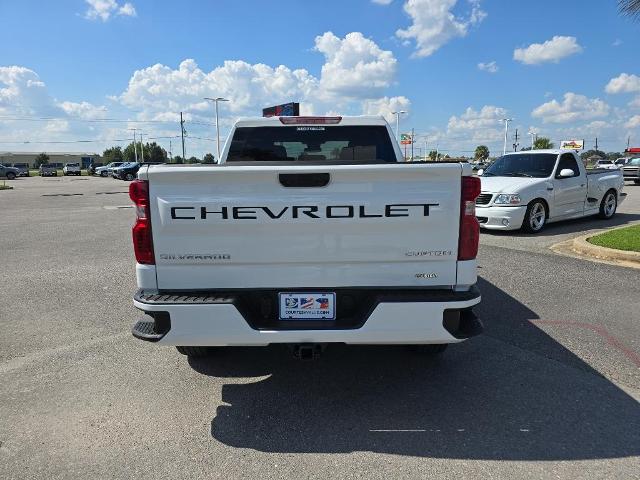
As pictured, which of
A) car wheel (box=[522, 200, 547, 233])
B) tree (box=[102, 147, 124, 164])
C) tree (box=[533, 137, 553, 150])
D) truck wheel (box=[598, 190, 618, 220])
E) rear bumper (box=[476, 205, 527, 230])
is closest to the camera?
rear bumper (box=[476, 205, 527, 230])

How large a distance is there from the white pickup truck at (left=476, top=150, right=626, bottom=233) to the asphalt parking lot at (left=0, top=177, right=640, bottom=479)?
4.57 m

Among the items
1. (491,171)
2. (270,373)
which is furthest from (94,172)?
(270,373)

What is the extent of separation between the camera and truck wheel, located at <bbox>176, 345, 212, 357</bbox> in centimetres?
383

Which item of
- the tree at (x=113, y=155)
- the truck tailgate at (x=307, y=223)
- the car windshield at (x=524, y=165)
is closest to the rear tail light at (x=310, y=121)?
the truck tailgate at (x=307, y=223)

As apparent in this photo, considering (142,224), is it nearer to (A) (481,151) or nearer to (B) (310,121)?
(B) (310,121)

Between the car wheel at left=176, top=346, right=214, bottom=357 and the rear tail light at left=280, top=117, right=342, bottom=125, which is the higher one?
the rear tail light at left=280, top=117, right=342, bottom=125

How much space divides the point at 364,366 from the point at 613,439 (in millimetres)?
1766

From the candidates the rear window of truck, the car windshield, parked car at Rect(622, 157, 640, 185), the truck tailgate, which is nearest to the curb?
the car windshield

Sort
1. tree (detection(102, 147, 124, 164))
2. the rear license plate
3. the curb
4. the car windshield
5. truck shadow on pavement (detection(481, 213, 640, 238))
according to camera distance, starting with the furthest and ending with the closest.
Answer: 1. tree (detection(102, 147, 124, 164))
2. the car windshield
3. truck shadow on pavement (detection(481, 213, 640, 238))
4. the curb
5. the rear license plate

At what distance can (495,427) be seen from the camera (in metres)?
3.02

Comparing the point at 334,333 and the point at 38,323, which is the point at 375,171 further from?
the point at 38,323

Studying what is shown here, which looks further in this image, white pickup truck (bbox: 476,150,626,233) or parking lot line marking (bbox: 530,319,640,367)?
white pickup truck (bbox: 476,150,626,233)

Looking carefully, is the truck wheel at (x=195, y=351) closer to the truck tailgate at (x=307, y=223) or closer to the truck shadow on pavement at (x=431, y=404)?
the truck shadow on pavement at (x=431, y=404)

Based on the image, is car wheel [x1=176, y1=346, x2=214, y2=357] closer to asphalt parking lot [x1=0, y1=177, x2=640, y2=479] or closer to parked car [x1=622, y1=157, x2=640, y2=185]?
asphalt parking lot [x1=0, y1=177, x2=640, y2=479]
